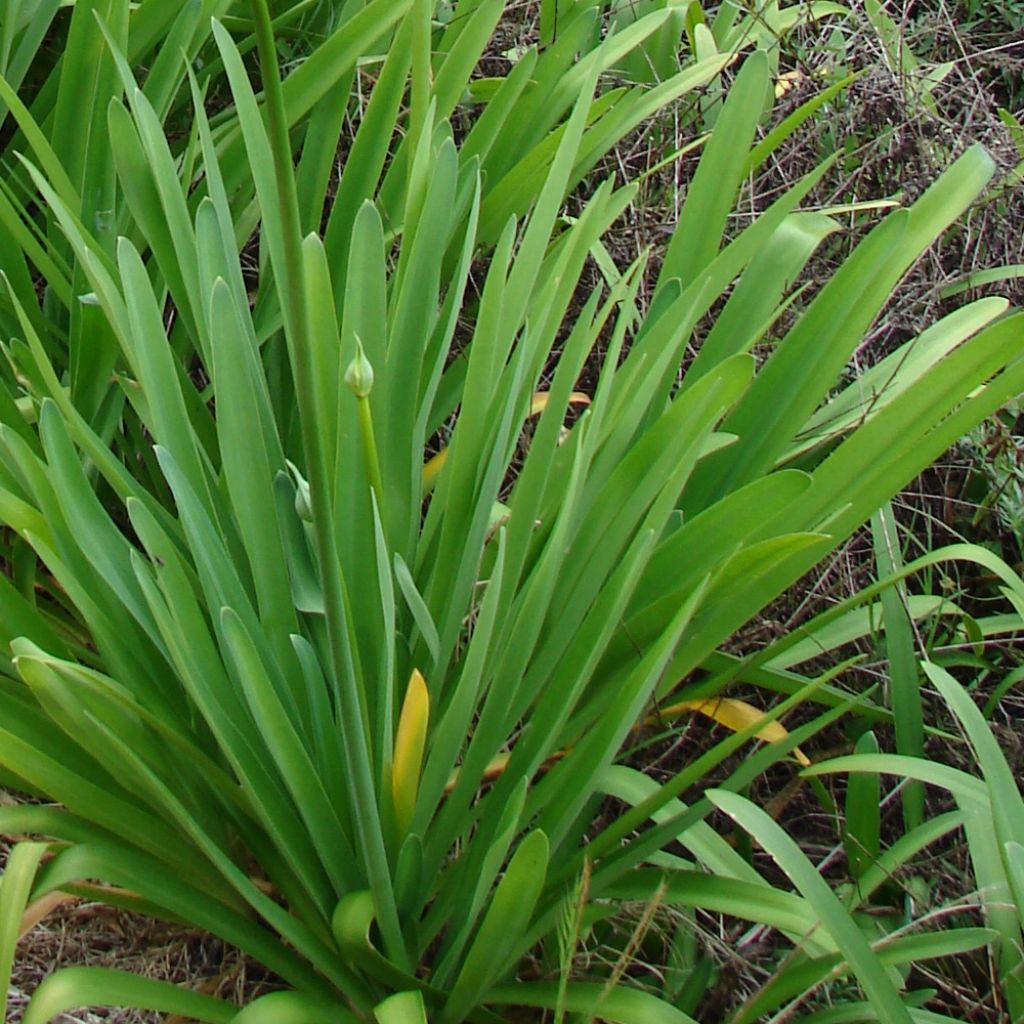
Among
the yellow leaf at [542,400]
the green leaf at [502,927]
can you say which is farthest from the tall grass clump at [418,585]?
the yellow leaf at [542,400]

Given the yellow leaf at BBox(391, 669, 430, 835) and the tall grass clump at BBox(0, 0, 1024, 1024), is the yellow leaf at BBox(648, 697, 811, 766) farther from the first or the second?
the yellow leaf at BBox(391, 669, 430, 835)

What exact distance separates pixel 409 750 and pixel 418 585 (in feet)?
0.74

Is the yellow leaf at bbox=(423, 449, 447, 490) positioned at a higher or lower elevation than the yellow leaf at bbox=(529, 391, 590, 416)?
lower

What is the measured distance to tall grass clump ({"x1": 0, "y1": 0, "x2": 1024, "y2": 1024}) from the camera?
812 mm

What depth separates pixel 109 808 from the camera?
0.87 meters

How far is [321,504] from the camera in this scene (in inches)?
22.6

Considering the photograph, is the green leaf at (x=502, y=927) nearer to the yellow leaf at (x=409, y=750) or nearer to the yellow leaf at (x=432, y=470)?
the yellow leaf at (x=409, y=750)

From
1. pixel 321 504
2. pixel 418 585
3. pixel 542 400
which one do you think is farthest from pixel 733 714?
pixel 321 504

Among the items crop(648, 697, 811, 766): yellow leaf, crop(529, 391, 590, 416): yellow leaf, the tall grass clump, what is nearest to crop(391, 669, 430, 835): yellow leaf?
the tall grass clump

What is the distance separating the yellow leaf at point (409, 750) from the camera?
792 millimetres

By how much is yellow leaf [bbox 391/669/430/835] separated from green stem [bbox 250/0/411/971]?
3cm

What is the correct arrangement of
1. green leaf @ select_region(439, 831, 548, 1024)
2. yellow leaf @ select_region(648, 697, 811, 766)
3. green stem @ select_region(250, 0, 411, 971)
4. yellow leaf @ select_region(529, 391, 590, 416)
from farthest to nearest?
yellow leaf @ select_region(529, 391, 590, 416)
yellow leaf @ select_region(648, 697, 811, 766)
green leaf @ select_region(439, 831, 548, 1024)
green stem @ select_region(250, 0, 411, 971)

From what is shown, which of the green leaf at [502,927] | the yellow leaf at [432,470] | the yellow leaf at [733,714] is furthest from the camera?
the yellow leaf at [432,470]

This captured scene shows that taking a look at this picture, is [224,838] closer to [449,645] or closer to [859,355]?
[449,645]
